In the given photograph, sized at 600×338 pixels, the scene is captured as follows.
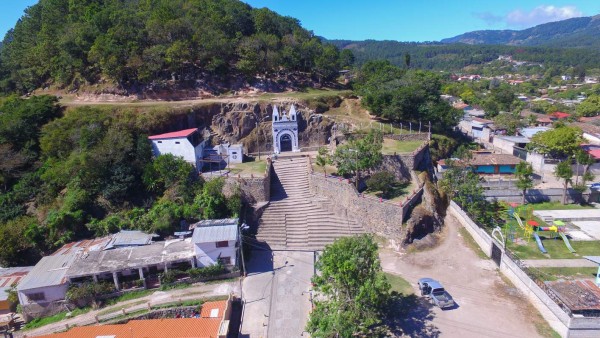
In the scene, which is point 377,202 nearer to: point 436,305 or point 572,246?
point 436,305

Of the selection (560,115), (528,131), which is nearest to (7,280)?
(528,131)

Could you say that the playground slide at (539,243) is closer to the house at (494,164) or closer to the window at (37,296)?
the house at (494,164)

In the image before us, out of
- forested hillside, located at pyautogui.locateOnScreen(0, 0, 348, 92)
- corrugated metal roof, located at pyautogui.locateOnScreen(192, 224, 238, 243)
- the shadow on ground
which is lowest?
the shadow on ground

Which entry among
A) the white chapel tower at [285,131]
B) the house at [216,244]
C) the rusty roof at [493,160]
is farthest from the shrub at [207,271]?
the rusty roof at [493,160]

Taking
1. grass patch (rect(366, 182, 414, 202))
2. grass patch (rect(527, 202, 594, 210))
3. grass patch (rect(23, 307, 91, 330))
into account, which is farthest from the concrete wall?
grass patch (rect(23, 307, 91, 330))

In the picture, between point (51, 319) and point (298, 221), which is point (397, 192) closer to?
point (298, 221)

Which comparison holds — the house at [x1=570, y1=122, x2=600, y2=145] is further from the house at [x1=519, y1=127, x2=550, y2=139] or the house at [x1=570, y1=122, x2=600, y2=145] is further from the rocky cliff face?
the rocky cliff face
